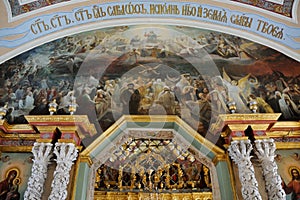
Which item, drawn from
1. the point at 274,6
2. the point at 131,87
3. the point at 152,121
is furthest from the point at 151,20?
the point at 274,6

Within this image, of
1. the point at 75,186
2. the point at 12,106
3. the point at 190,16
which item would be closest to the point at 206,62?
the point at 190,16

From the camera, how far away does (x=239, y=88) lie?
8.73m

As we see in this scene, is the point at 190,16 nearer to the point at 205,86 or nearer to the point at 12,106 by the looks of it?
the point at 205,86

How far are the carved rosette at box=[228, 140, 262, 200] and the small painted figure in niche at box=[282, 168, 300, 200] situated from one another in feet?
3.55

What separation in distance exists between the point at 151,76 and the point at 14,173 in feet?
14.1

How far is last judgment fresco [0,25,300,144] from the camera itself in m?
8.48

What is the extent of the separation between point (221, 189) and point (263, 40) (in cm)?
408

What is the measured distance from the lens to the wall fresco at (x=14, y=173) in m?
7.21

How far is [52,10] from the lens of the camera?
8.34m

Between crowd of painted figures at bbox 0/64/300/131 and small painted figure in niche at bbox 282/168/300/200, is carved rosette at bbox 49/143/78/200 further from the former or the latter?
small painted figure in niche at bbox 282/168/300/200

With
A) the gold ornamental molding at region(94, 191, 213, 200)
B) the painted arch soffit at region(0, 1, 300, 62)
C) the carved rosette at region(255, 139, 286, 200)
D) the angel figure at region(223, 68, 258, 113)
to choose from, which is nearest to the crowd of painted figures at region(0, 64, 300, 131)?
the angel figure at region(223, 68, 258, 113)

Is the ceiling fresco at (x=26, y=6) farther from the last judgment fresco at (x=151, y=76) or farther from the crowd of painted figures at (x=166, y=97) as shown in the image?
the crowd of painted figures at (x=166, y=97)

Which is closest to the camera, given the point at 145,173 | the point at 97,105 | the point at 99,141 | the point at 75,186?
the point at 75,186

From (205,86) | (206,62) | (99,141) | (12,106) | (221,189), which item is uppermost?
(206,62)
